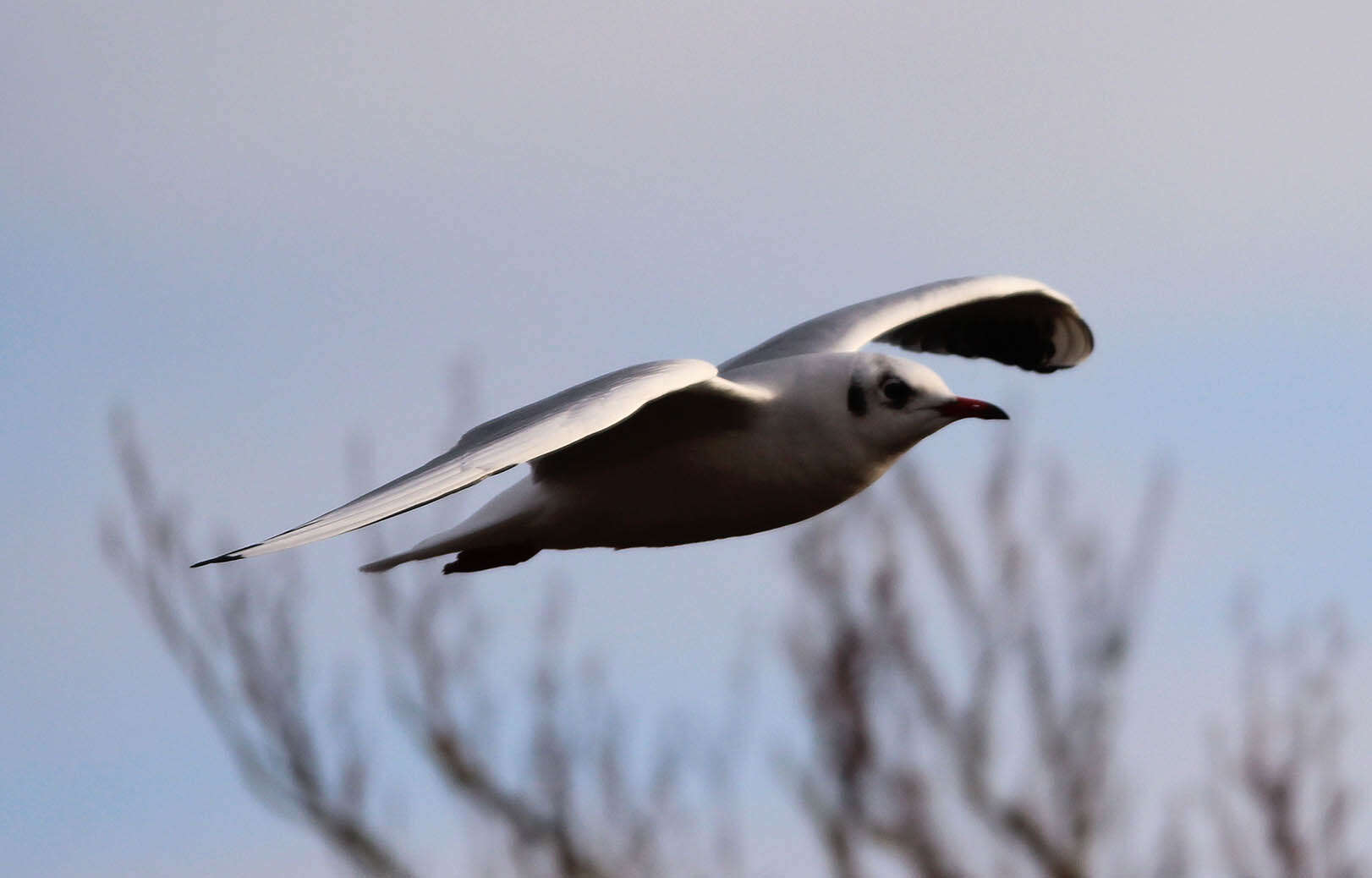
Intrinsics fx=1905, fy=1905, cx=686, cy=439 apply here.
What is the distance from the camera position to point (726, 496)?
5230mm

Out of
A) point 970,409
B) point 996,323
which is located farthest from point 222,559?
point 996,323

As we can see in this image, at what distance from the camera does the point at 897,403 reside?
5.19 m

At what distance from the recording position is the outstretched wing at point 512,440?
4188 mm

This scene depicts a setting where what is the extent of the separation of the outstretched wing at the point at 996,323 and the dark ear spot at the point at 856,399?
4.58 feet

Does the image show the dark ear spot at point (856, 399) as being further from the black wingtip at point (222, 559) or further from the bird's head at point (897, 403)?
the black wingtip at point (222, 559)

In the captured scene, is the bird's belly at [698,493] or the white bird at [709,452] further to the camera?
the bird's belly at [698,493]

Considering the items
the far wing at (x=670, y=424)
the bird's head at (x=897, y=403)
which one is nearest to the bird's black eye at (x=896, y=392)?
the bird's head at (x=897, y=403)

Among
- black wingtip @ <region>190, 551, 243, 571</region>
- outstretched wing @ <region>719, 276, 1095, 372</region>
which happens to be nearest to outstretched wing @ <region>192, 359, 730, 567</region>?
black wingtip @ <region>190, 551, 243, 571</region>

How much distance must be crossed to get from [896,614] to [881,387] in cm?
274

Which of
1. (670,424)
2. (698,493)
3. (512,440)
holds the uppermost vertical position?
(512,440)

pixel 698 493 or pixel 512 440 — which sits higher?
pixel 512 440

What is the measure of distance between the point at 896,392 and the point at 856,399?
0.11 m

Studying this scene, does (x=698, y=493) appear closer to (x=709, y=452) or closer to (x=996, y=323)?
(x=709, y=452)

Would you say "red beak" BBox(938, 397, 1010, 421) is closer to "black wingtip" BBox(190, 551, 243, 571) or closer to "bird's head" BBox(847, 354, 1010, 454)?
"bird's head" BBox(847, 354, 1010, 454)
